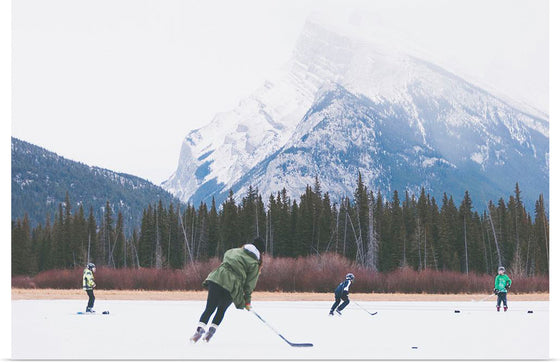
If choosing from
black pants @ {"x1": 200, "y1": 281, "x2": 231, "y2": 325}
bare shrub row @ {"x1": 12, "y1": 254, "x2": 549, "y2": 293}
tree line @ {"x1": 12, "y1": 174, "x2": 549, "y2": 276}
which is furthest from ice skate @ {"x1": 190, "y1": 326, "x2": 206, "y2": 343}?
tree line @ {"x1": 12, "y1": 174, "x2": 549, "y2": 276}

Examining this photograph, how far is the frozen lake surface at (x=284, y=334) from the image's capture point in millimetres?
11430

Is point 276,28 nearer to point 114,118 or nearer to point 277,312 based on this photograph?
point 277,312

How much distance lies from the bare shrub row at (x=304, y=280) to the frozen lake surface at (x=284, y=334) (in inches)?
554

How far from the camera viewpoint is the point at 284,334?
1401 centimetres

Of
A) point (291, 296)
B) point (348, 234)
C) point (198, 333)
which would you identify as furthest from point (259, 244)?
point (348, 234)

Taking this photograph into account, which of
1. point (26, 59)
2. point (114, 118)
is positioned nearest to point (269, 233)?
point (114, 118)

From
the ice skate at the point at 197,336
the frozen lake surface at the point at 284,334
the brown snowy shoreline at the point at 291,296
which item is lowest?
the brown snowy shoreline at the point at 291,296

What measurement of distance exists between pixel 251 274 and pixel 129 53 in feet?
40.2

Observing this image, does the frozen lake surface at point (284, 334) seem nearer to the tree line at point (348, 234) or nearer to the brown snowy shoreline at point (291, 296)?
the brown snowy shoreline at point (291, 296)

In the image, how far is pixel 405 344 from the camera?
12586 millimetres

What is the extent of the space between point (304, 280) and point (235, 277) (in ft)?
75.1

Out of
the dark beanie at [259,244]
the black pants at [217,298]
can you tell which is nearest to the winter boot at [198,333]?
the black pants at [217,298]

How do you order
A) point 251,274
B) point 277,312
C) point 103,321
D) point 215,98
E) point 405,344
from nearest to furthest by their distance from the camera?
point 251,274
point 405,344
point 103,321
point 277,312
point 215,98

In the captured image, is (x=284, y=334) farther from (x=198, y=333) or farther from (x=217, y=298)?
(x=217, y=298)
